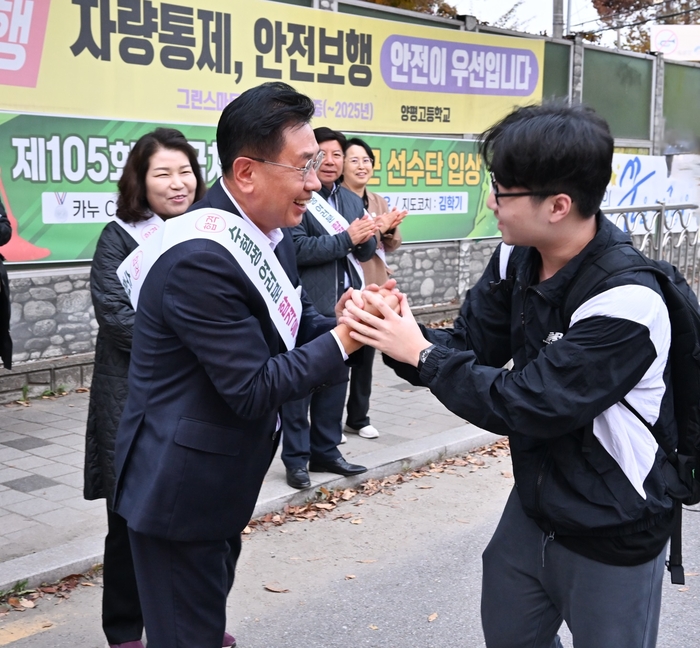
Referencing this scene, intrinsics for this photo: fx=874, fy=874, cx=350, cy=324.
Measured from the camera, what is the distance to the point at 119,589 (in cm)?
327

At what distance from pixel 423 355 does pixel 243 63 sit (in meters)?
6.87

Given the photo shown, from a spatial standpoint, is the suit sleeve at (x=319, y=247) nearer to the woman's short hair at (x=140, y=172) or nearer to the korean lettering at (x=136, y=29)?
the woman's short hair at (x=140, y=172)

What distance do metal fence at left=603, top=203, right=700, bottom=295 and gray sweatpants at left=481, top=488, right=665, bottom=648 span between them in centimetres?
770

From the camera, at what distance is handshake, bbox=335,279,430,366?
2.19 meters

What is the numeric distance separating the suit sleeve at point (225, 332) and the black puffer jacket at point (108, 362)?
1.18m

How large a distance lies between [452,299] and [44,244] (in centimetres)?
554

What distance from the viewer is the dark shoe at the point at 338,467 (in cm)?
548

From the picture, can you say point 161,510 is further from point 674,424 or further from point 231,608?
point 231,608

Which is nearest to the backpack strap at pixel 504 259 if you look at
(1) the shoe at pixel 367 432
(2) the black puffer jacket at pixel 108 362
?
(2) the black puffer jacket at pixel 108 362

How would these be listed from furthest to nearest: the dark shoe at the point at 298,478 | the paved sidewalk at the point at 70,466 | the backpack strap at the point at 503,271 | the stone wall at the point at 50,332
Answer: the stone wall at the point at 50,332, the dark shoe at the point at 298,478, the paved sidewalk at the point at 70,466, the backpack strap at the point at 503,271

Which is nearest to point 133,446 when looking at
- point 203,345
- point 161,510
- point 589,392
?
point 161,510

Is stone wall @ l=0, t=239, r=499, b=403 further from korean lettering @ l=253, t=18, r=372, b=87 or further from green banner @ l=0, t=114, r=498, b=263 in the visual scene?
korean lettering @ l=253, t=18, r=372, b=87

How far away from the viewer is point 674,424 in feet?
7.09

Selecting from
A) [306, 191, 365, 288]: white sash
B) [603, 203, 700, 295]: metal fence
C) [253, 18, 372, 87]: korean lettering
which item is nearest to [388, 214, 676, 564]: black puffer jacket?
[306, 191, 365, 288]: white sash
